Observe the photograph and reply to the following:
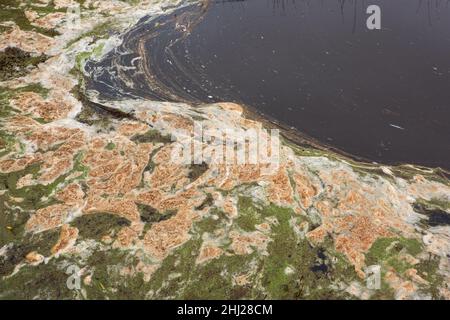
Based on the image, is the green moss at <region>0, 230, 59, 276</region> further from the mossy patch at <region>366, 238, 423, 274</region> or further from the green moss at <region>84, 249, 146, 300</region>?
the mossy patch at <region>366, 238, 423, 274</region>

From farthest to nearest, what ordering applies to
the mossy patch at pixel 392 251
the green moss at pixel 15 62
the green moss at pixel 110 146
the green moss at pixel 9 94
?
the green moss at pixel 15 62, the green moss at pixel 9 94, the green moss at pixel 110 146, the mossy patch at pixel 392 251

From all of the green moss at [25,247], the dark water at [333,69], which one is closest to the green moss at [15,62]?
the dark water at [333,69]

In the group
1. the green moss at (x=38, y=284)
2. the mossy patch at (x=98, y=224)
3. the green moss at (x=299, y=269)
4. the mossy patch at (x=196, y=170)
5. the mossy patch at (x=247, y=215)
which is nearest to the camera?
the green moss at (x=38, y=284)

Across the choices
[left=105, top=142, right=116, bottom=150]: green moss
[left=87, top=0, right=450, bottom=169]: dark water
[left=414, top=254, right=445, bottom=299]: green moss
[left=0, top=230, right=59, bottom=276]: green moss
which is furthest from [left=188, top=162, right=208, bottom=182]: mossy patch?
[left=414, top=254, right=445, bottom=299]: green moss

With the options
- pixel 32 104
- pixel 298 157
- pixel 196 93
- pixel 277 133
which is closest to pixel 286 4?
pixel 196 93

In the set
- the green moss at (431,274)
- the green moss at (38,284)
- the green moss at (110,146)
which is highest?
the green moss at (110,146)

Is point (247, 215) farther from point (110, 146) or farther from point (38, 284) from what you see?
point (38, 284)

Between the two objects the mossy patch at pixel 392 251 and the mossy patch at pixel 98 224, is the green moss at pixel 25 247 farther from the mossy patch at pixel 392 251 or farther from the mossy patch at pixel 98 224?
the mossy patch at pixel 392 251

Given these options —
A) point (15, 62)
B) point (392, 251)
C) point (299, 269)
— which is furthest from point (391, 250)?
point (15, 62)

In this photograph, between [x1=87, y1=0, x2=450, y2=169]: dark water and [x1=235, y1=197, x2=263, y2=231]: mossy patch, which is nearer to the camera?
[x1=235, y1=197, x2=263, y2=231]: mossy patch
